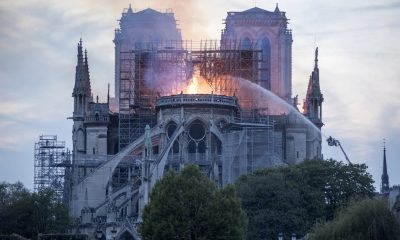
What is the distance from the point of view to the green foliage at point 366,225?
68.0 metres

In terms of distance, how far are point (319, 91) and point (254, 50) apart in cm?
753

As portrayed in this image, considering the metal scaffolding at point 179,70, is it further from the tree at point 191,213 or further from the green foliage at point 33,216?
the tree at point 191,213

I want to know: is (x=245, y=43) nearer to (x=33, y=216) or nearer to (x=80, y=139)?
(x=80, y=139)

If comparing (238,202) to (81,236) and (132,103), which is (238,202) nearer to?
(81,236)

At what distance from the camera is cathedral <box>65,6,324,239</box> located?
113 metres

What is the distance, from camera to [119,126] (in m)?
123

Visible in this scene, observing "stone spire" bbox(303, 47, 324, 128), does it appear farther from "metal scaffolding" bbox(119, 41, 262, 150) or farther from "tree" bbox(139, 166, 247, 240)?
"tree" bbox(139, 166, 247, 240)

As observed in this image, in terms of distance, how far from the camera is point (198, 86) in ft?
413

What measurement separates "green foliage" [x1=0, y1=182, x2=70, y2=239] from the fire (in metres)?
22.0

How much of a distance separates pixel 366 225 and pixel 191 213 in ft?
53.3

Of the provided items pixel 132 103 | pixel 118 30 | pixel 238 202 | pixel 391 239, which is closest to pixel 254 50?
pixel 132 103

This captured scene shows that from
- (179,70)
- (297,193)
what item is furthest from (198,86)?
(297,193)

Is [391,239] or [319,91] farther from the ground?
[319,91]

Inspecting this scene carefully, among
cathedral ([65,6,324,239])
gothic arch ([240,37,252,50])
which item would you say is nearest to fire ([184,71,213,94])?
cathedral ([65,6,324,239])
